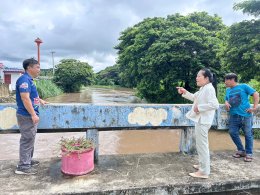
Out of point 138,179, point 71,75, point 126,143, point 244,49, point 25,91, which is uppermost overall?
point 71,75

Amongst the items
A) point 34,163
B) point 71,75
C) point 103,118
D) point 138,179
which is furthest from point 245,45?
point 71,75

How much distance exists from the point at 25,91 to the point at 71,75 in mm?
35187

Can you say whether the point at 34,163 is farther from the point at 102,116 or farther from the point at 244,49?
the point at 244,49

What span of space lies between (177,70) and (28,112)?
42.1ft

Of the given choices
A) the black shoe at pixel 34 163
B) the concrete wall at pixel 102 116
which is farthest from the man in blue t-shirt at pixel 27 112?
the concrete wall at pixel 102 116

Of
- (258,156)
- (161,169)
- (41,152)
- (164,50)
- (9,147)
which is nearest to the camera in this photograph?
(161,169)

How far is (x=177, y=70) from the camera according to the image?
15055 mm

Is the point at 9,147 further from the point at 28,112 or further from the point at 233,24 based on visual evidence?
the point at 233,24

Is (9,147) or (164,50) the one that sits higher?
(164,50)

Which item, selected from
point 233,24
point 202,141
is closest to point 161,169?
point 202,141

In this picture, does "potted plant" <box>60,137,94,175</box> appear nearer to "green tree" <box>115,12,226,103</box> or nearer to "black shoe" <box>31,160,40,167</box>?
"black shoe" <box>31,160,40,167</box>

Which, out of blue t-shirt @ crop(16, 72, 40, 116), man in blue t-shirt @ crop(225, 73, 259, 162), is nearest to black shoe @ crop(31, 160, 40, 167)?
blue t-shirt @ crop(16, 72, 40, 116)

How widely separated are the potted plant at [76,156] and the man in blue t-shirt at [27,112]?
1.39 ft

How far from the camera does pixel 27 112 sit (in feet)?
9.94
